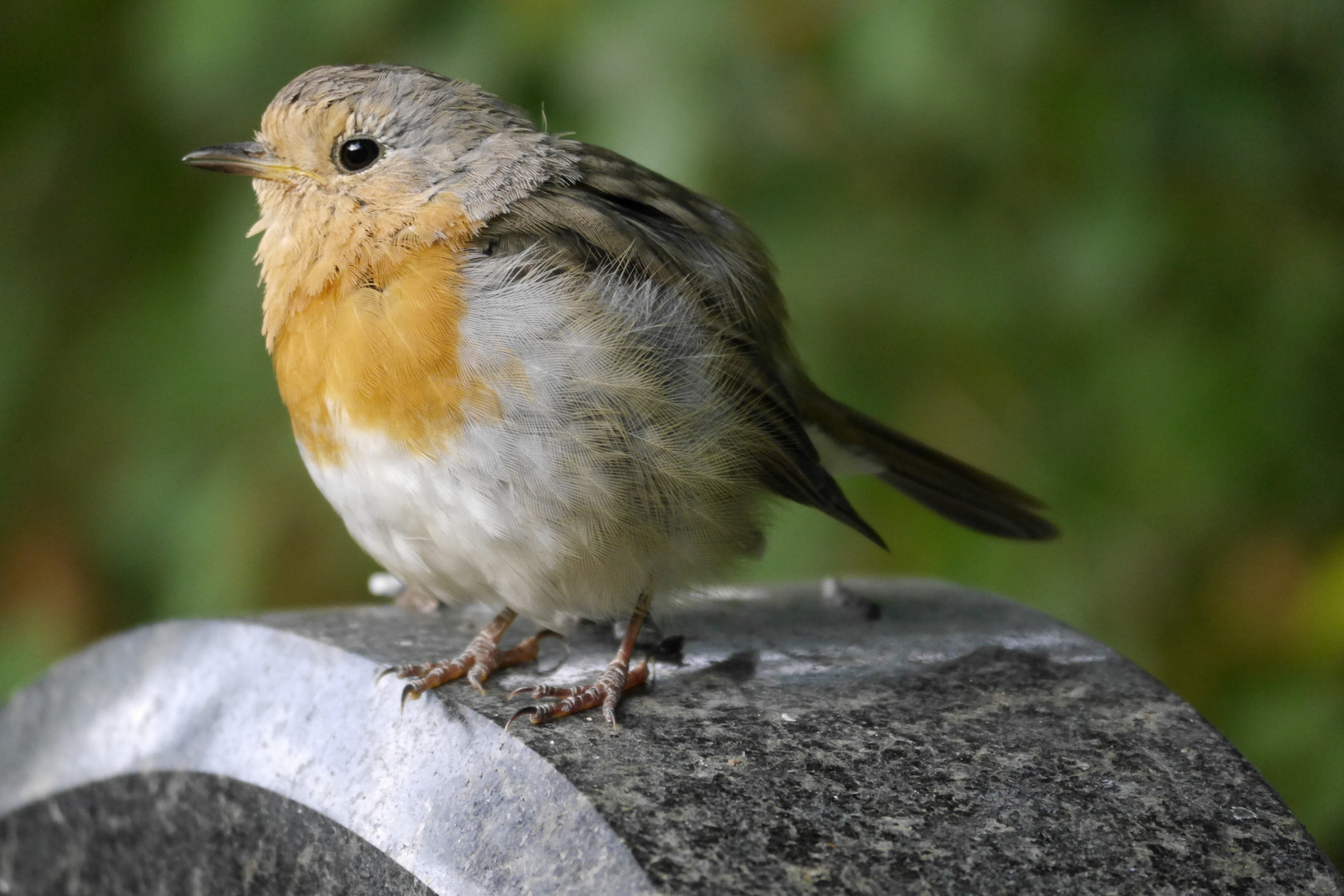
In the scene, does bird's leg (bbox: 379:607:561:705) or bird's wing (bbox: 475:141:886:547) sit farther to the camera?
bird's wing (bbox: 475:141:886:547)

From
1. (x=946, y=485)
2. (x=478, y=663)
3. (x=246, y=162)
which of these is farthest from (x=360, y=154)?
(x=946, y=485)

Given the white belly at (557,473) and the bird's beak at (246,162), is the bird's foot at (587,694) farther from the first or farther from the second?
the bird's beak at (246,162)

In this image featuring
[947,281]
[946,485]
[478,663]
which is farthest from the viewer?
[947,281]

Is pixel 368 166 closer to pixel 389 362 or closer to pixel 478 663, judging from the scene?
pixel 389 362

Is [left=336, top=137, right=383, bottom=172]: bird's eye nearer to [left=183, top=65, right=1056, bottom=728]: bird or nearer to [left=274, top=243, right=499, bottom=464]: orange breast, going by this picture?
[left=183, top=65, right=1056, bottom=728]: bird

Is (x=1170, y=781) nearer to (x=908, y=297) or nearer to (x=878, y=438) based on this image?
(x=878, y=438)

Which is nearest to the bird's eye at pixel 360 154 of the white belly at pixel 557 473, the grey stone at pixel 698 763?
the white belly at pixel 557 473

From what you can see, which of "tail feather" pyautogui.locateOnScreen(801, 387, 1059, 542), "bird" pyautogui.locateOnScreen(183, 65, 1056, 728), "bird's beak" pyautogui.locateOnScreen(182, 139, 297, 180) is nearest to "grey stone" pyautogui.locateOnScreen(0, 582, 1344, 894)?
"bird" pyautogui.locateOnScreen(183, 65, 1056, 728)
